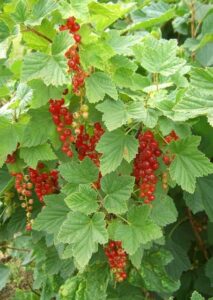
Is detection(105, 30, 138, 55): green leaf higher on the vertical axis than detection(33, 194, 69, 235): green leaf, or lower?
higher

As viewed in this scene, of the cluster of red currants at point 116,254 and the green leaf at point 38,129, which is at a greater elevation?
the green leaf at point 38,129

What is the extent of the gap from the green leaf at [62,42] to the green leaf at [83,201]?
38cm

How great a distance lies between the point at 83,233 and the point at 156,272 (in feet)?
1.90

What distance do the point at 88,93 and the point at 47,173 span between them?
0.39 m

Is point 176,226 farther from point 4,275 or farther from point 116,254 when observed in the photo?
point 4,275

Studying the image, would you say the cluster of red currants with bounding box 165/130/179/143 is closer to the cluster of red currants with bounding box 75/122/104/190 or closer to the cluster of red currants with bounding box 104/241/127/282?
the cluster of red currants with bounding box 75/122/104/190

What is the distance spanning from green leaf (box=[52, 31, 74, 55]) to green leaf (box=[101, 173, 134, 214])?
39 cm

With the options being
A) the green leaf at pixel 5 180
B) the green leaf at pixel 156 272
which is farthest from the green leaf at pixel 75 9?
the green leaf at pixel 156 272

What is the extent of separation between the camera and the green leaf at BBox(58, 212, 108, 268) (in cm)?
136

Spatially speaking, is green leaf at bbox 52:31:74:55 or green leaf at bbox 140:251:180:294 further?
green leaf at bbox 140:251:180:294

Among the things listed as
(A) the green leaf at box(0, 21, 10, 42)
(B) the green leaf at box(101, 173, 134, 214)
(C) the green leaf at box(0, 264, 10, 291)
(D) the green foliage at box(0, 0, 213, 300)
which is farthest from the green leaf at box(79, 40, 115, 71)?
(C) the green leaf at box(0, 264, 10, 291)

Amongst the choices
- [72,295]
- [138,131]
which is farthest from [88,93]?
[72,295]

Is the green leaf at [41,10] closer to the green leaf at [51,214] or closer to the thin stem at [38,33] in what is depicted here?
the thin stem at [38,33]

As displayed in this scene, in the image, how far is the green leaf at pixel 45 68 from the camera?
128cm
